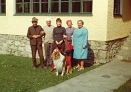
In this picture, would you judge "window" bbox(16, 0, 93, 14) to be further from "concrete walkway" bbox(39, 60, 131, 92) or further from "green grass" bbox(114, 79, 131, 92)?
"green grass" bbox(114, 79, 131, 92)

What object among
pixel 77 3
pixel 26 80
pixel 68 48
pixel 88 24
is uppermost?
pixel 77 3

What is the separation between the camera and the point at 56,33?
32.3 feet

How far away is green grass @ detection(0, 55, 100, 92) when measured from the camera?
7430 mm

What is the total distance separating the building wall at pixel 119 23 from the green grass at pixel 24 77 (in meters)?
1.99

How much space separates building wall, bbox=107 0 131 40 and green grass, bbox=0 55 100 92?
1993mm

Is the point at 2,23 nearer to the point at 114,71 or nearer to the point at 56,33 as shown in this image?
the point at 56,33

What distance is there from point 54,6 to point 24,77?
4.24m

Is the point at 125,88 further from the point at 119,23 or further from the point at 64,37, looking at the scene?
the point at 119,23

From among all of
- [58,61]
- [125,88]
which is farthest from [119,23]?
[125,88]

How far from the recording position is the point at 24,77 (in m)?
8.69

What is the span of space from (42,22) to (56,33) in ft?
7.92

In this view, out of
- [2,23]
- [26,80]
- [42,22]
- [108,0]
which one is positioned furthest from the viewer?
[2,23]

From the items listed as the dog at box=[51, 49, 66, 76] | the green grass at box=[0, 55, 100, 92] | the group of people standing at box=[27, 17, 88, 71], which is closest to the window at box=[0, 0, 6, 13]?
the green grass at box=[0, 55, 100, 92]

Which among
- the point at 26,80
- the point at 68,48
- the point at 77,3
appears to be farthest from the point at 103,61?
the point at 26,80
